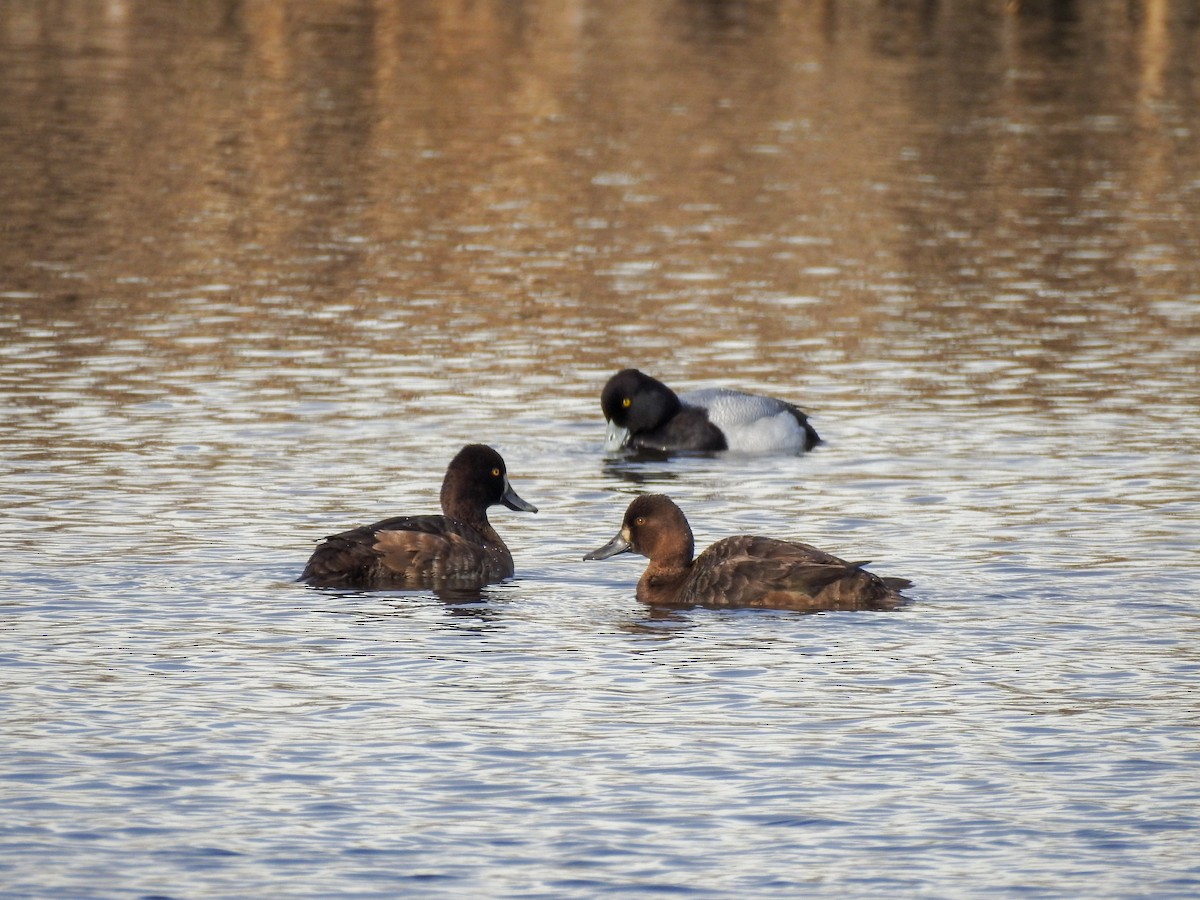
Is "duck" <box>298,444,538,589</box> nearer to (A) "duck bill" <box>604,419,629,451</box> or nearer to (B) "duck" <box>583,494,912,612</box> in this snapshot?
(B) "duck" <box>583,494,912,612</box>

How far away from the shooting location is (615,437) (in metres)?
21.4

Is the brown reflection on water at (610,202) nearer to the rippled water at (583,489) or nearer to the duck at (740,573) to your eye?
the rippled water at (583,489)

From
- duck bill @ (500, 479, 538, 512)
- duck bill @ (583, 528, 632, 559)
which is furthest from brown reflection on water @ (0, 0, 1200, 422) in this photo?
duck bill @ (583, 528, 632, 559)

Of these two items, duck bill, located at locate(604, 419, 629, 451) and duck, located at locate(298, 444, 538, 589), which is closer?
duck, located at locate(298, 444, 538, 589)

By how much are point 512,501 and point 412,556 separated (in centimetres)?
163

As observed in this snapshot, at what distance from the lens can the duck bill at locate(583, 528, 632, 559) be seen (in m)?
15.5

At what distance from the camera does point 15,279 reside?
28938mm

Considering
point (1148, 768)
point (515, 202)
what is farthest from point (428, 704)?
point (515, 202)

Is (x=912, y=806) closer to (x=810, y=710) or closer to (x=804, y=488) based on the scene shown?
(x=810, y=710)

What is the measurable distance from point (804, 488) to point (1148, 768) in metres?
8.09

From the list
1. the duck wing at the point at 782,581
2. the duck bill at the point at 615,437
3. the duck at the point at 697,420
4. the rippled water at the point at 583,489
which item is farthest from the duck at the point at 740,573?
the duck bill at the point at 615,437

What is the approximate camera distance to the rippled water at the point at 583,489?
1051cm

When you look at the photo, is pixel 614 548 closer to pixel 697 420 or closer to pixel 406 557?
pixel 406 557

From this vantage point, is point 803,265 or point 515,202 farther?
point 515,202
